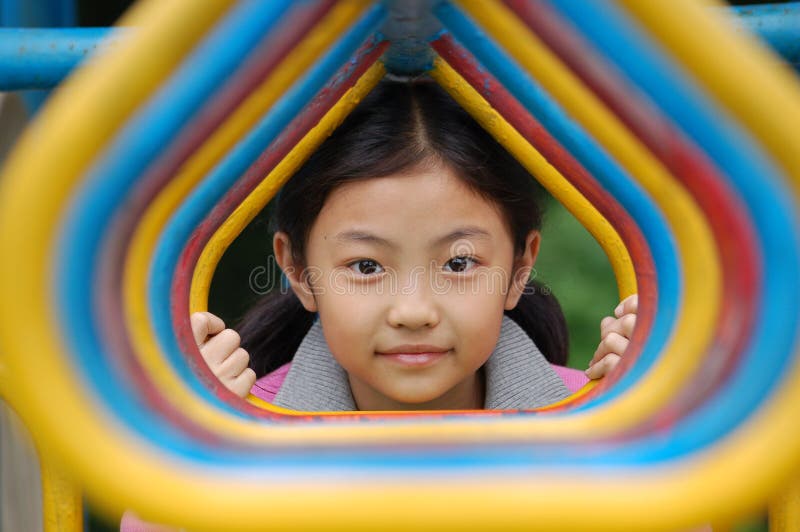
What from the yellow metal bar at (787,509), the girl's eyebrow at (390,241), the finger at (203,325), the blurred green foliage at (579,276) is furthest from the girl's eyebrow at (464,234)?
the blurred green foliage at (579,276)

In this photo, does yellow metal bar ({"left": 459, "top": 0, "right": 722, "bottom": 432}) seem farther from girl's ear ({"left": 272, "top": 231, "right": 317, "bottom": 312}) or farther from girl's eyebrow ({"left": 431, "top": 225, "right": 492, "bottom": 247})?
girl's ear ({"left": 272, "top": 231, "right": 317, "bottom": 312})

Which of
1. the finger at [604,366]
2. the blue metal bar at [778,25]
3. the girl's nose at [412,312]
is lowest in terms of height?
the finger at [604,366]

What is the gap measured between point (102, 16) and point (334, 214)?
907 millimetres

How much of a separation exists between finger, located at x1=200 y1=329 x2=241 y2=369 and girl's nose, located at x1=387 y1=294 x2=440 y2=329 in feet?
0.51

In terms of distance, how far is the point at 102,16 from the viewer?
1.48 metres

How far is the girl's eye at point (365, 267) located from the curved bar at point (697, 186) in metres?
0.37

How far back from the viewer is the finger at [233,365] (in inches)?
29.8

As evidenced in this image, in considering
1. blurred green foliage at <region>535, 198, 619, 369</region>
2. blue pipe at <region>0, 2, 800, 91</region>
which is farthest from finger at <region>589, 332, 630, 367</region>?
blurred green foliage at <region>535, 198, 619, 369</region>

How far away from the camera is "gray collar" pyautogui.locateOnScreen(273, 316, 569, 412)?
894mm

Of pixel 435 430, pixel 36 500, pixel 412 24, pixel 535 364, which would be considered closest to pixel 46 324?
pixel 435 430

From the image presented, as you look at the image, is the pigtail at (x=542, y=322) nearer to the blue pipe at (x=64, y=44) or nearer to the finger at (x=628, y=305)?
the finger at (x=628, y=305)

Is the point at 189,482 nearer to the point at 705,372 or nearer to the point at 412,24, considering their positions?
the point at 705,372

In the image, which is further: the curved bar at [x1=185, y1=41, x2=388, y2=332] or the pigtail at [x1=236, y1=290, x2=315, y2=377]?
the pigtail at [x1=236, y1=290, x2=315, y2=377]

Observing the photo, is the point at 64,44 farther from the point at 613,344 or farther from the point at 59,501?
the point at 613,344
